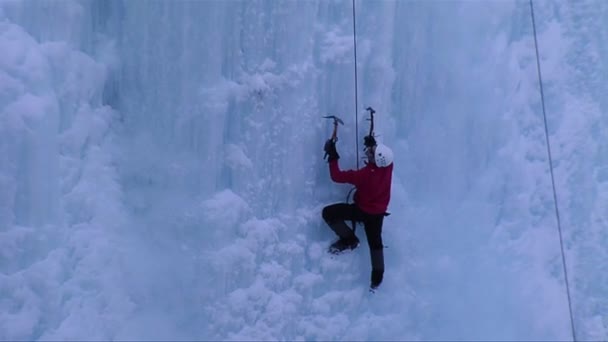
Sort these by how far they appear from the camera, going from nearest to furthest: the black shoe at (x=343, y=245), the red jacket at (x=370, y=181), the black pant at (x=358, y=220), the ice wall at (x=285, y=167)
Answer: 1. the ice wall at (x=285, y=167)
2. the red jacket at (x=370, y=181)
3. the black pant at (x=358, y=220)
4. the black shoe at (x=343, y=245)

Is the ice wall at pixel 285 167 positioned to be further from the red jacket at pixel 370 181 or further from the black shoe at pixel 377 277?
the red jacket at pixel 370 181

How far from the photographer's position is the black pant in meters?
4.50

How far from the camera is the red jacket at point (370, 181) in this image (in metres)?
4.39

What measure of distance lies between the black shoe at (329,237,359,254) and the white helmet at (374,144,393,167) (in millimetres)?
636

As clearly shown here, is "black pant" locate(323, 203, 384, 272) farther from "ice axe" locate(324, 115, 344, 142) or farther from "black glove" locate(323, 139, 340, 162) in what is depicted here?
"ice axe" locate(324, 115, 344, 142)

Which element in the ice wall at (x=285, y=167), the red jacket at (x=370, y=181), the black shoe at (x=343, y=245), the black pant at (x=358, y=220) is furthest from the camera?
the black shoe at (x=343, y=245)

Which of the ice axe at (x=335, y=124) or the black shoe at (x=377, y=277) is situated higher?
the ice axe at (x=335, y=124)

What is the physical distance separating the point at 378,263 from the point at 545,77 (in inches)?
79.0

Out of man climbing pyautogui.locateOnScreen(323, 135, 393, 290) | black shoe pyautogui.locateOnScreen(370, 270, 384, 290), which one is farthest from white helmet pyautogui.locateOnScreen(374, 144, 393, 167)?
black shoe pyautogui.locateOnScreen(370, 270, 384, 290)

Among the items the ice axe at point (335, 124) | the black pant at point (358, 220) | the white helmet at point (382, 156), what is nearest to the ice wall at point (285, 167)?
the ice axe at point (335, 124)

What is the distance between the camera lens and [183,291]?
4.48m

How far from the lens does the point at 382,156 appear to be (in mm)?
4328

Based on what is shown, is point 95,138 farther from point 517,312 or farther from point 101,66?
point 517,312

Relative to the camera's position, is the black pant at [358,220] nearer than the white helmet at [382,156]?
No
